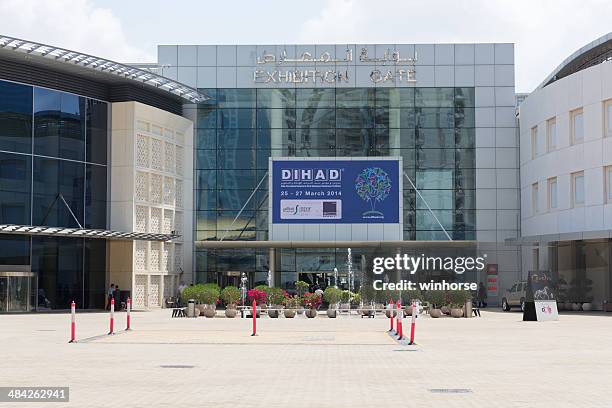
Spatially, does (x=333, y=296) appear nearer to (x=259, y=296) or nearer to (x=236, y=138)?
(x=259, y=296)

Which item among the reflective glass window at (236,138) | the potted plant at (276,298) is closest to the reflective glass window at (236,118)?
the reflective glass window at (236,138)

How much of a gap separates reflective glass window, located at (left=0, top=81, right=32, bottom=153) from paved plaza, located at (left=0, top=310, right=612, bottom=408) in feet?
68.4

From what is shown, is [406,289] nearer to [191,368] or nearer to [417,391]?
[191,368]

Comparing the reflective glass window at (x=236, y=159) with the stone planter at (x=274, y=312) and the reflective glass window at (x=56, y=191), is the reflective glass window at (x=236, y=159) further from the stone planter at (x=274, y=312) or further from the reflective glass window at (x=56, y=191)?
the stone planter at (x=274, y=312)

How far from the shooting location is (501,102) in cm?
6788

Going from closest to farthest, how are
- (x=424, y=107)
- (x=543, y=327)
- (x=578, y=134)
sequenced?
(x=543, y=327) < (x=578, y=134) < (x=424, y=107)

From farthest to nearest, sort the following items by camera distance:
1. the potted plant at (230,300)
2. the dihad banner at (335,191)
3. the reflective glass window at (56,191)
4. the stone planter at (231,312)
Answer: the dihad banner at (335,191)
the reflective glass window at (56,191)
the potted plant at (230,300)
the stone planter at (231,312)

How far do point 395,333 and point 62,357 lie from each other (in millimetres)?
13847

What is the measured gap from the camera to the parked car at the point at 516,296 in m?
58.4

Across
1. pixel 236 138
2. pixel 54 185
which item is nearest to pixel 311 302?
pixel 54 185

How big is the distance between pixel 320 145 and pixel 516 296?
1685 cm

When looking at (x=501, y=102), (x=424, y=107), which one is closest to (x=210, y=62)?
(x=424, y=107)

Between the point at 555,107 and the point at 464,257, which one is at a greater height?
the point at 555,107

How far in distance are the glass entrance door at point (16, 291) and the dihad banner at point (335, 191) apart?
18.0 m
